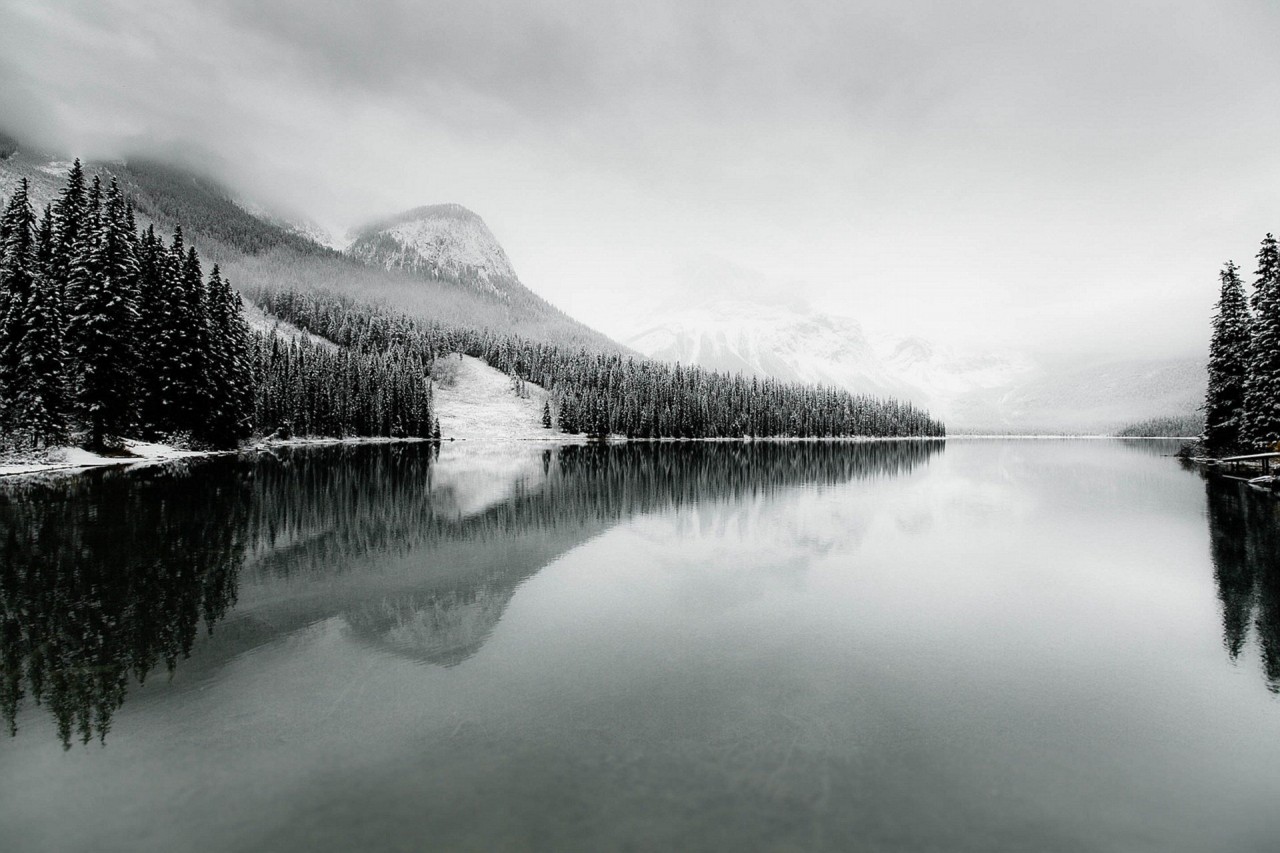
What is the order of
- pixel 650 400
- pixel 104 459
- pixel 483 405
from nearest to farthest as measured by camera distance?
1. pixel 104 459
2. pixel 650 400
3. pixel 483 405

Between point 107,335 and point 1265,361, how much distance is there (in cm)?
8465

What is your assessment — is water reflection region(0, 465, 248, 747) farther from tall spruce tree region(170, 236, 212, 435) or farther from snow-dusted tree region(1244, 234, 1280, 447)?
snow-dusted tree region(1244, 234, 1280, 447)

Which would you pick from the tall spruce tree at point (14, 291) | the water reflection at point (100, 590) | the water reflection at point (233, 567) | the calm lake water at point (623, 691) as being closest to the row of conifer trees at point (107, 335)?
the tall spruce tree at point (14, 291)

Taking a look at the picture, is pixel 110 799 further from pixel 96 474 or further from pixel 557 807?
pixel 96 474

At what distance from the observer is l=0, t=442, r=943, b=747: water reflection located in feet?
34.6

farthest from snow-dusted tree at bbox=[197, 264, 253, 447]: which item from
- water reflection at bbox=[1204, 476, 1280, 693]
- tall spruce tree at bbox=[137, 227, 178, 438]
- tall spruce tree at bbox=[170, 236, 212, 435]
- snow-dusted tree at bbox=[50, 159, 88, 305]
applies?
water reflection at bbox=[1204, 476, 1280, 693]

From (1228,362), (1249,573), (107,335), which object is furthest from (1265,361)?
(107,335)

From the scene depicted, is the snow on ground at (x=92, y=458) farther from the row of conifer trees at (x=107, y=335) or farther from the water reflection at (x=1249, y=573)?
the water reflection at (x=1249, y=573)

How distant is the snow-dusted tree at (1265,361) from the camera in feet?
142

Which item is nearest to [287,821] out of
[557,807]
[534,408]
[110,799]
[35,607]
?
[110,799]

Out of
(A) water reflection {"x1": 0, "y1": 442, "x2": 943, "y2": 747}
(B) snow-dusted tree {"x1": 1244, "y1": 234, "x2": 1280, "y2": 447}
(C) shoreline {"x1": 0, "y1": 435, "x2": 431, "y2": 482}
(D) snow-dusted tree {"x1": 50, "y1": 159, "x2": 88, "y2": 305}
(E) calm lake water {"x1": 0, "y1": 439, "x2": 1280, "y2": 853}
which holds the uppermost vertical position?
(D) snow-dusted tree {"x1": 50, "y1": 159, "x2": 88, "y2": 305}

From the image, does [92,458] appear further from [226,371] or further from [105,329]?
[226,371]

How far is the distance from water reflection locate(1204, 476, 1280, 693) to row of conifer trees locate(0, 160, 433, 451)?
57513 millimetres

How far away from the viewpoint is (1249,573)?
17.7m
